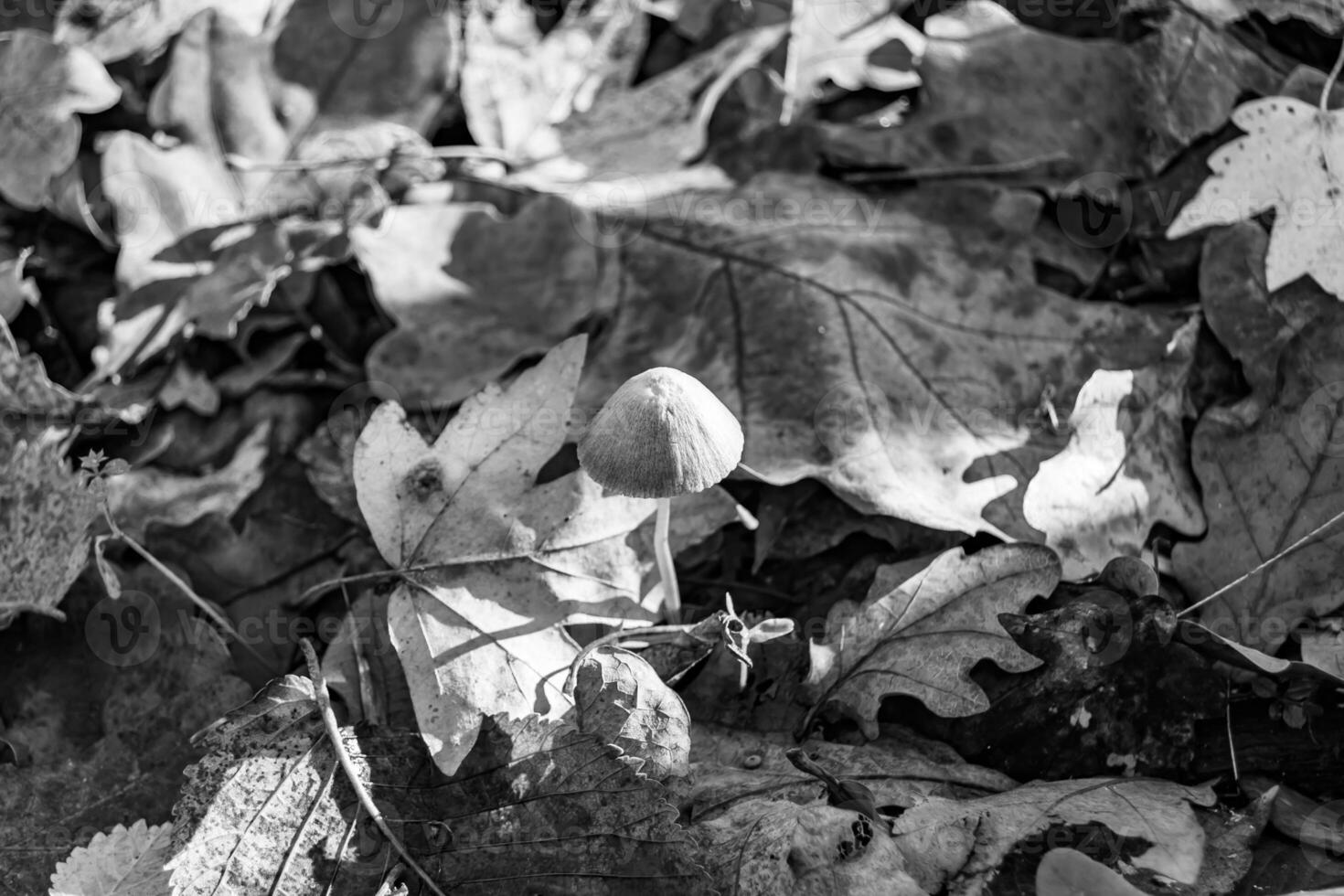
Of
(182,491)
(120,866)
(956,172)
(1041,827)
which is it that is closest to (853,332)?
(956,172)

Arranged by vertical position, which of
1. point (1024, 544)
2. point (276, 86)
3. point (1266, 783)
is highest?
point (276, 86)

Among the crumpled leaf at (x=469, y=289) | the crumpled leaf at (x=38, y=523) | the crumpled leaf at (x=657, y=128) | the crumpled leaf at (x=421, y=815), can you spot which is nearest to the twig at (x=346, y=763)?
the crumpled leaf at (x=421, y=815)

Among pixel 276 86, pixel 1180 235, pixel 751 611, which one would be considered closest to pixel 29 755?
pixel 751 611

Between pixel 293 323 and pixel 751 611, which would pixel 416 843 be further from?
pixel 293 323

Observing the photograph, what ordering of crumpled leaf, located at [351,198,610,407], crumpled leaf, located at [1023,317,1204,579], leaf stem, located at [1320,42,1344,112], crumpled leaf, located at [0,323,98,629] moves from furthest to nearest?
crumpled leaf, located at [351,198,610,407]
leaf stem, located at [1320,42,1344,112]
crumpled leaf, located at [0,323,98,629]
crumpled leaf, located at [1023,317,1204,579]

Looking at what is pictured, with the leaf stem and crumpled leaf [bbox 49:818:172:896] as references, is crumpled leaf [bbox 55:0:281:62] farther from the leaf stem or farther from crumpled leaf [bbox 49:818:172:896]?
the leaf stem

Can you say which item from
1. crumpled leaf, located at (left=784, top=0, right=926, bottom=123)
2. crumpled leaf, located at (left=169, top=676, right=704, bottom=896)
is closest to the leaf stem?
crumpled leaf, located at (left=784, top=0, right=926, bottom=123)
